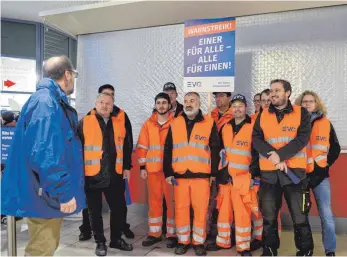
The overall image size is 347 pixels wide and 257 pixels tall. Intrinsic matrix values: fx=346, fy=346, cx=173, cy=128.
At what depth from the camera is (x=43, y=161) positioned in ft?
6.57

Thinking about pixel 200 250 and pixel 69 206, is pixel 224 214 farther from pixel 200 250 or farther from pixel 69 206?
pixel 69 206

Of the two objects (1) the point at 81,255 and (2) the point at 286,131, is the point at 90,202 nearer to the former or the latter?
(1) the point at 81,255

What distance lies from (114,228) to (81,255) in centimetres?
44

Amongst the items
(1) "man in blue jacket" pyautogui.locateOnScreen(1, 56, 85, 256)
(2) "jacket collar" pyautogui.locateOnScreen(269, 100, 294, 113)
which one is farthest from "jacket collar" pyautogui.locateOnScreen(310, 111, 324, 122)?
(1) "man in blue jacket" pyautogui.locateOnScreen(1, 56, 85, 256)

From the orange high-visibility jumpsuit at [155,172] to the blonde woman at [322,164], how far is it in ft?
5.31

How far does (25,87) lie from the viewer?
898 centimetres

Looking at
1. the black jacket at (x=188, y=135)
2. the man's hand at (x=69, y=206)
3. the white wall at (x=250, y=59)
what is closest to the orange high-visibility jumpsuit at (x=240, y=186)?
the black jacket at (x=188, y=135)

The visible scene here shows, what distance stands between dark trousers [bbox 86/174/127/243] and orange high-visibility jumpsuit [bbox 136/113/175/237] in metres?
0.36

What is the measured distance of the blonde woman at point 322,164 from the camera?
3.40m

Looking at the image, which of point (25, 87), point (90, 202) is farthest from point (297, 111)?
point (25, 87)

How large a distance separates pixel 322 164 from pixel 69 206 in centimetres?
246

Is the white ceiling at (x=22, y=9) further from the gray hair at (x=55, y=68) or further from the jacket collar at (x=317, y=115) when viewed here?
the jacket collar at (x=317, y=115)

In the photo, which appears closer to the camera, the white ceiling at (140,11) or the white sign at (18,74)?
the white ceiling at (140,11)

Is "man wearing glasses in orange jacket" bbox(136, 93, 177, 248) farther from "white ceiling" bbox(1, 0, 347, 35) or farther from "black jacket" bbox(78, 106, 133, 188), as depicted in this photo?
"white ceiling" bbox(1, 0, 347, 35)
